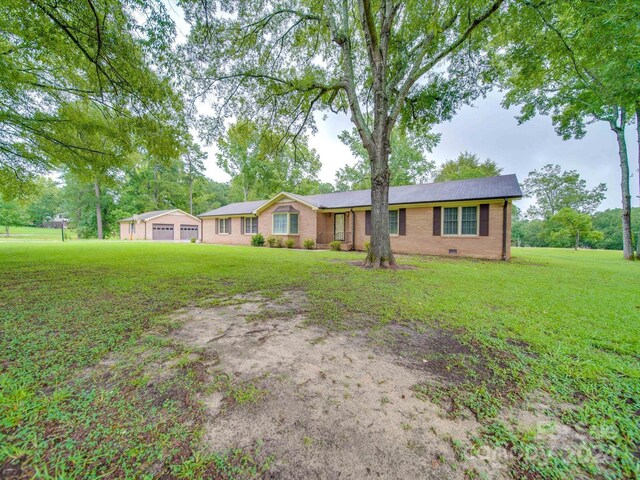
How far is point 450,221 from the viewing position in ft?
42.2

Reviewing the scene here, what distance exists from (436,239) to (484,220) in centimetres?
229

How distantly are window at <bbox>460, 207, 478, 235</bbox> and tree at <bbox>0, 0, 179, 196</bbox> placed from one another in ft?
41.4

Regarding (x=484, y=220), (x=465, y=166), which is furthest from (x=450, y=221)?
(x=465, y=166)

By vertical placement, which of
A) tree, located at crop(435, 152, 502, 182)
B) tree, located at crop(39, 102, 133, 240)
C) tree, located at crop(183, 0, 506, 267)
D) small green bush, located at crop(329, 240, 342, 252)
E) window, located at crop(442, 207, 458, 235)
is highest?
tree, located at crop(435, 152, 502, 182)

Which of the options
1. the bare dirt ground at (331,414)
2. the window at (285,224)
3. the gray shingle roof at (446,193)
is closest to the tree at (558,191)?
the gray shingle roof at (446,193)

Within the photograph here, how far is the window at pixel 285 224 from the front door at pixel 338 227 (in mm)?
2829

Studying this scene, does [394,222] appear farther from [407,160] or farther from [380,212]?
[407,160]

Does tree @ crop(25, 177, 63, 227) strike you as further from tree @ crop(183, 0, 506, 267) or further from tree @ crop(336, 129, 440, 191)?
tree @ crop(183, 0, 506, 267)

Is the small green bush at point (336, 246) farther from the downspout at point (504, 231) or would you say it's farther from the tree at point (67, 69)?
the tree at point (67, 69)

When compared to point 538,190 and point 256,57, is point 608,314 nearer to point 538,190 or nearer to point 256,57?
point 256,57

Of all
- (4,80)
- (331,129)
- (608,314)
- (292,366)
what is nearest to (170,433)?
(292,366)

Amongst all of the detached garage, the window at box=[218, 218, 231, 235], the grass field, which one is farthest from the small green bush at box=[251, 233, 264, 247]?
the detached garage

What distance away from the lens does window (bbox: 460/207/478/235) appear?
39.9 feet

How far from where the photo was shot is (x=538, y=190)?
43750 millimetres
